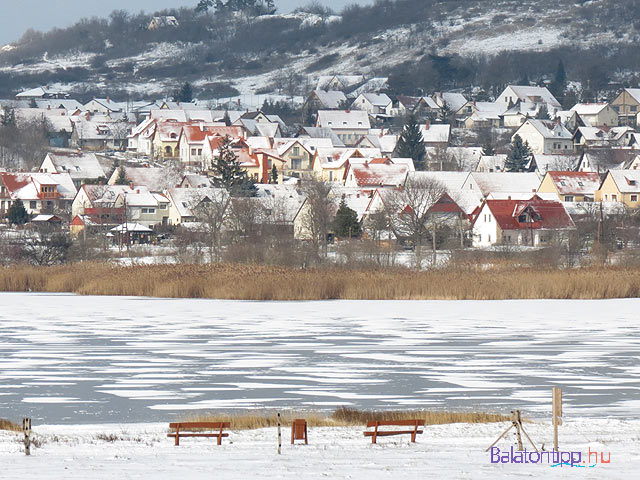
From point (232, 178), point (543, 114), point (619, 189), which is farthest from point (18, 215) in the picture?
point (543, 114)

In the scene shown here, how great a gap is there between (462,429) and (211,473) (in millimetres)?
3421

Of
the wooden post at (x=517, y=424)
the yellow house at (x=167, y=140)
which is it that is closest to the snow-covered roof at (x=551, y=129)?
the yellow house at (x=167, y=140)

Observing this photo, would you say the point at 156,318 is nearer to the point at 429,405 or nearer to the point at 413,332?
the point at 413,332

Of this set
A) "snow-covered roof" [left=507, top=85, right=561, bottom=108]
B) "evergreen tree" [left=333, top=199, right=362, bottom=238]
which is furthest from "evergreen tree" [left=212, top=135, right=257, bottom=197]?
"snow-covered roof" [left=507, top=85, right=561, bottom=108]

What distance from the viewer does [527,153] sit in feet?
326

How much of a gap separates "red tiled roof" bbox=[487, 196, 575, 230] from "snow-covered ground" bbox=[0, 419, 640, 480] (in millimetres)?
52439

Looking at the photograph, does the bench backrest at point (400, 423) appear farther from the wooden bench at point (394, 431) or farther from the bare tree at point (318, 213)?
the bare tree at point (318, 213)

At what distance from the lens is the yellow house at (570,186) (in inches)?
3179

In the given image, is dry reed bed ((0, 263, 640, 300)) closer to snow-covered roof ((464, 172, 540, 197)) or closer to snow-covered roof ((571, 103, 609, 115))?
snow-covered roof ((464, 172, 540, 197))

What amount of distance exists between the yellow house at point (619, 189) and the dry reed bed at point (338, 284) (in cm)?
4245

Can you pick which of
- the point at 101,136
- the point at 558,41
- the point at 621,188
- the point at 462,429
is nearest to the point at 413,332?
the point at 462,429

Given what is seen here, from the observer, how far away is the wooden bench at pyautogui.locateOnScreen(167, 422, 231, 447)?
1362 centimetres

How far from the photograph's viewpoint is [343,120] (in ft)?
414

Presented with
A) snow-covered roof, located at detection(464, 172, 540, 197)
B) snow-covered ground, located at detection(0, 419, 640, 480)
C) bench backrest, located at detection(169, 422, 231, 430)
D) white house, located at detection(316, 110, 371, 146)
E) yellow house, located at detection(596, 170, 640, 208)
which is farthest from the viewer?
white house, located at detection(316, 110, 371, 146)
